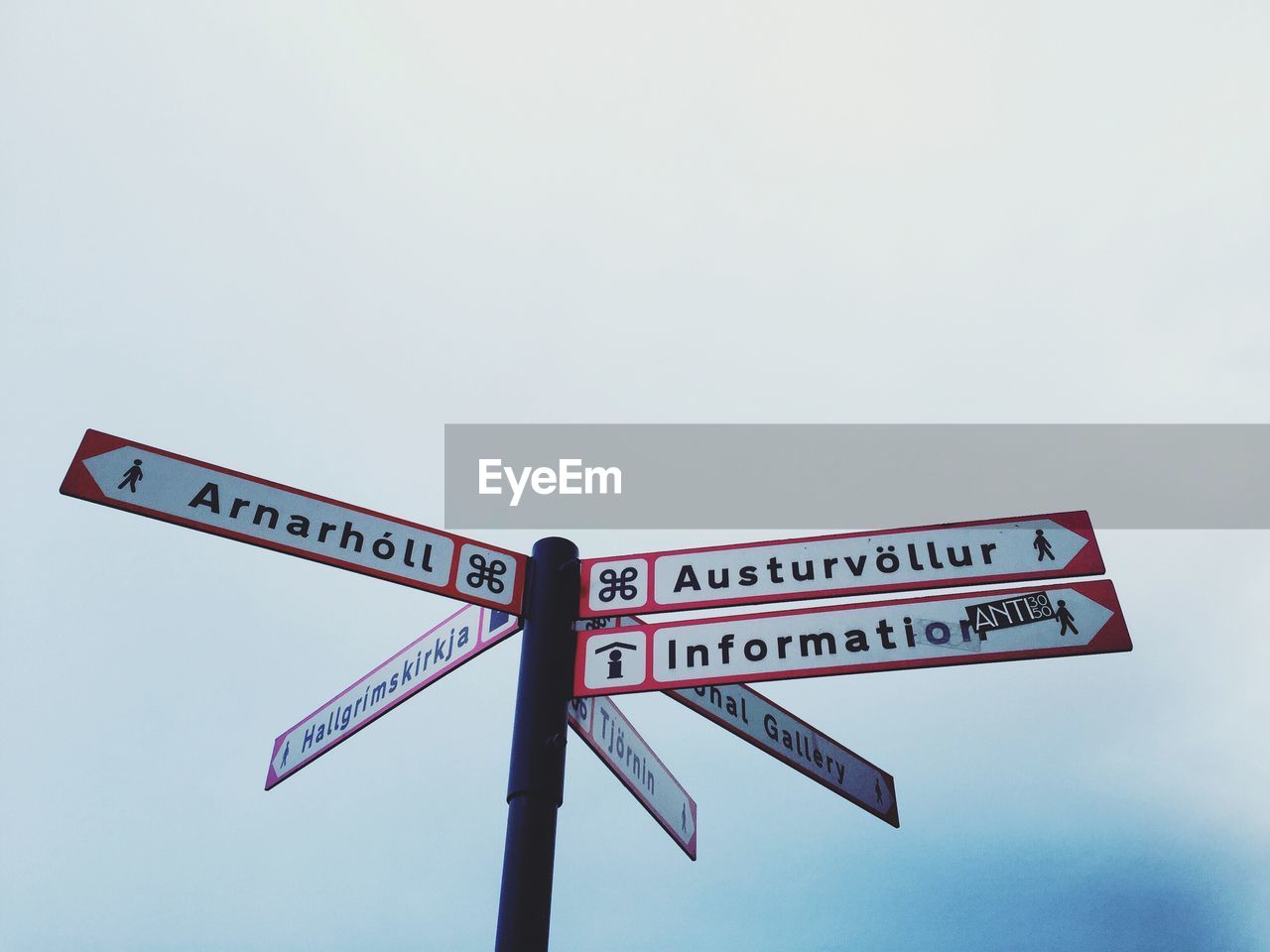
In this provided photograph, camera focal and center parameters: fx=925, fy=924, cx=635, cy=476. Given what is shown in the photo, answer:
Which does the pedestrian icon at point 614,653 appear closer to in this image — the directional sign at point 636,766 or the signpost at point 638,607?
the signpost at point 638,607

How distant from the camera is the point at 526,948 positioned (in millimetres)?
3129

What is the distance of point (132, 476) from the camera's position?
3.74m

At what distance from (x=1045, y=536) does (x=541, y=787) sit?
7.55 feet

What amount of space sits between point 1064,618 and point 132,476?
3741mm

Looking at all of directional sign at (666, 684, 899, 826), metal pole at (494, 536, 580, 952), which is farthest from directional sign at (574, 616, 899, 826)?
metal pole at (494, 536, 580, 952)

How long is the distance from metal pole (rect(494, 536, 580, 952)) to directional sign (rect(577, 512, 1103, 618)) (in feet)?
0.52

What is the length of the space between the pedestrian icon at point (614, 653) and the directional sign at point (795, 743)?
0.31 meters

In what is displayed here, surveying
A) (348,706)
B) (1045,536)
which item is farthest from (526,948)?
(1045,536)

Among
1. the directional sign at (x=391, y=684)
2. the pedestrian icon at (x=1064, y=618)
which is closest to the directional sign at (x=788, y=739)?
the directional sign at (x=391, y=684)

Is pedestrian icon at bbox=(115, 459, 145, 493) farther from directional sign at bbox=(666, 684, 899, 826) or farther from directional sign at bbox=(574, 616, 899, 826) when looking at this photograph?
directional sign at bbox=(666, 684, 899, 826)

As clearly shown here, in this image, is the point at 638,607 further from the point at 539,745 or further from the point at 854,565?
the point at 854,565

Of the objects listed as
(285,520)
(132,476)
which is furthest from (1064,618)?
(132,476)

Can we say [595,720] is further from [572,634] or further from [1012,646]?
[1012,646]

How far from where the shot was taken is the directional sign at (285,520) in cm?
371
